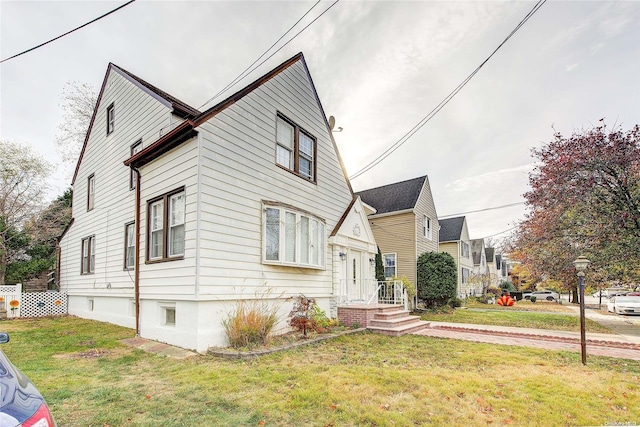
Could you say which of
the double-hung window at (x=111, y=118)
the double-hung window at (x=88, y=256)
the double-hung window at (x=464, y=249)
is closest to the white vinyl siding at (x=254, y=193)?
the double-hung window at (x=111, y=118)

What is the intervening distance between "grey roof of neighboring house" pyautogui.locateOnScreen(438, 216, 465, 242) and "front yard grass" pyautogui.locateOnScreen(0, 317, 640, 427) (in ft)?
74.0

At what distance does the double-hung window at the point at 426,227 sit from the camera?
68.3ft

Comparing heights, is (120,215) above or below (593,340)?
above

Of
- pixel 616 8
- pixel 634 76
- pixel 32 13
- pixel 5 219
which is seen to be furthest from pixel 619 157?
pixel 5 219

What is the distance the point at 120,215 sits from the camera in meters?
11.2

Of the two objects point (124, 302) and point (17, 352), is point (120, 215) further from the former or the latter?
point (17, 352)

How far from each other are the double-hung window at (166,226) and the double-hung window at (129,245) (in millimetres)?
1775

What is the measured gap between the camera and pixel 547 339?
9758 mm

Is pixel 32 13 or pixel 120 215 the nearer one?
pixel 32 13

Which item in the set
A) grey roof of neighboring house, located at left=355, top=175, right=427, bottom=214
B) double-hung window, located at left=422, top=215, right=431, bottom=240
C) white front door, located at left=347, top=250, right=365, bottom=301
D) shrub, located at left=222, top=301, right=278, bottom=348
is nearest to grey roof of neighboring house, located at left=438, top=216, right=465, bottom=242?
double-hung window, located at left=422, top=215, right=431, bottom=240

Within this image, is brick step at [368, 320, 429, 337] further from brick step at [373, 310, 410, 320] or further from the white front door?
the white front door

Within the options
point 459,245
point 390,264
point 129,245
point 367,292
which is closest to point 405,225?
point 390,264

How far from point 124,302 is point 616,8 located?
15.2 metres

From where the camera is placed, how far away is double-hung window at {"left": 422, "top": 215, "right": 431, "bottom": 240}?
68.3 feet
